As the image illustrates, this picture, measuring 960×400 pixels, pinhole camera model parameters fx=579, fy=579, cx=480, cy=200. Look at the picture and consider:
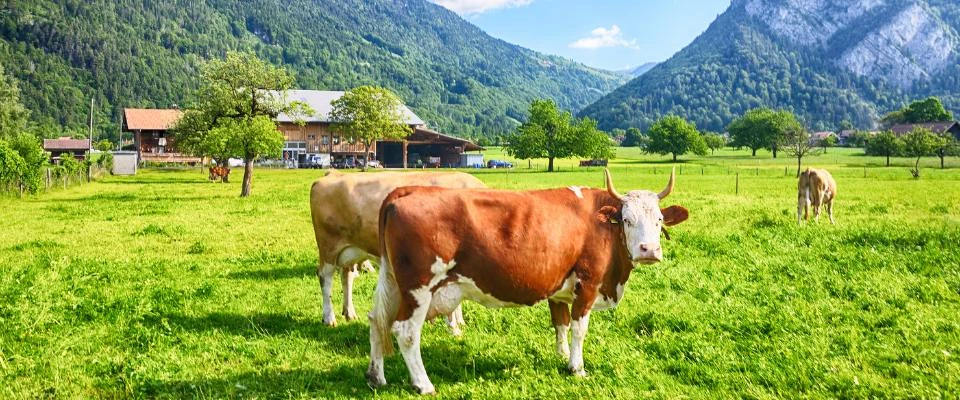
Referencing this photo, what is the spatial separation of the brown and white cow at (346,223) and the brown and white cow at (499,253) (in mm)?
2310

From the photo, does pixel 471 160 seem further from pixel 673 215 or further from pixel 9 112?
pixel 673 215

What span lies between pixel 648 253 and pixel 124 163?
65.4m

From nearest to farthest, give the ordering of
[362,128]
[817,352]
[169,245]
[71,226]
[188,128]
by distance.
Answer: [817,352] → [169,245] → [71,226] → [188,128] → [362,128]

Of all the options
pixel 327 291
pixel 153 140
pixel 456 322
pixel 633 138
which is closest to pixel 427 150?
pixel 153 140

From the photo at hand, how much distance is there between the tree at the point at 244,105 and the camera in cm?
3138

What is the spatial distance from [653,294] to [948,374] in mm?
4059

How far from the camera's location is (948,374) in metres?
5.71

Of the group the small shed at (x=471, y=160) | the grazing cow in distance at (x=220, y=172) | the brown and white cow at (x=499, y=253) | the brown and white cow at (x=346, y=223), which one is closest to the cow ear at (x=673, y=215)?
the brown and white cow at (x=499, y=253)

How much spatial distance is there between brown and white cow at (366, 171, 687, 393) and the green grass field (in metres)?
0.29

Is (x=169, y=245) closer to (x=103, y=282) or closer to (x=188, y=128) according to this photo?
(x=103, y=282)

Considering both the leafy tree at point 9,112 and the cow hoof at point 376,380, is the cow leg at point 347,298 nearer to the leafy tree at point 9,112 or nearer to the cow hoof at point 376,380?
the cow hoof at point 376,380

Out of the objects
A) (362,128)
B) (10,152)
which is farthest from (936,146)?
(10,152)

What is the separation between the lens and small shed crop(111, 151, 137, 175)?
58.1 meters

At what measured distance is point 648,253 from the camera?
227 inches
